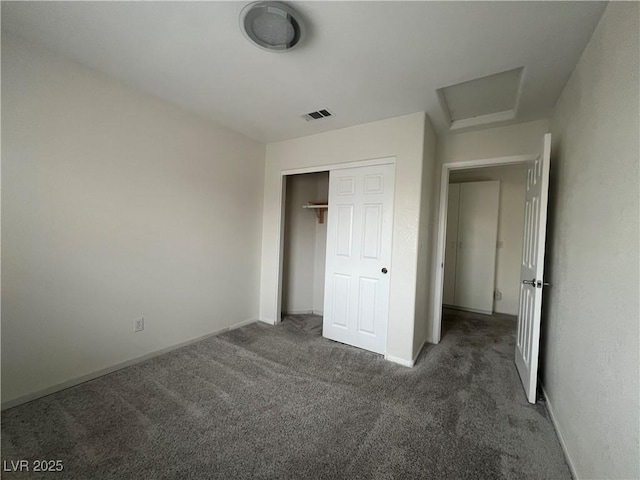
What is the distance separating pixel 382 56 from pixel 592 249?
1663 millimetres

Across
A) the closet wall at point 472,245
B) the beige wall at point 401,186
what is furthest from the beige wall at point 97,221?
the closet wall at point 472,245

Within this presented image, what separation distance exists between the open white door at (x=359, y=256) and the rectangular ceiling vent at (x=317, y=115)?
0.61 meters

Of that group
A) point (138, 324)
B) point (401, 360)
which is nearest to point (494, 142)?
point (401, 360)

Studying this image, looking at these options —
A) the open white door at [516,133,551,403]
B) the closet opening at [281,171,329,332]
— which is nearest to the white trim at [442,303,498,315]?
the open white door at [516,133,551,403]

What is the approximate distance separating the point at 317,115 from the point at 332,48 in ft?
3.08

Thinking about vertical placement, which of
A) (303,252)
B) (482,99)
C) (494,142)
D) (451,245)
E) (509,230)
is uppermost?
(482,99)

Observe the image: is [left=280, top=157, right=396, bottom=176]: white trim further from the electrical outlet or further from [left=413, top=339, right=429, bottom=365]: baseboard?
the electrical outlet

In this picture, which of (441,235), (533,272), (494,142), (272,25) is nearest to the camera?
(272,25)

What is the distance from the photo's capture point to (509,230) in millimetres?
4059

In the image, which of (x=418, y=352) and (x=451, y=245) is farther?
(x=451, y=245)

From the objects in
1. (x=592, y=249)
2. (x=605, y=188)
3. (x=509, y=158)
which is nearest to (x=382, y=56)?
(x=605, y=188)

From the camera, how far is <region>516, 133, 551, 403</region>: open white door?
71.0 inches

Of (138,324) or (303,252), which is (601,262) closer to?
(303,252)

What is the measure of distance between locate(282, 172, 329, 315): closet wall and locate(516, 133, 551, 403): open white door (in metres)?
2.42
